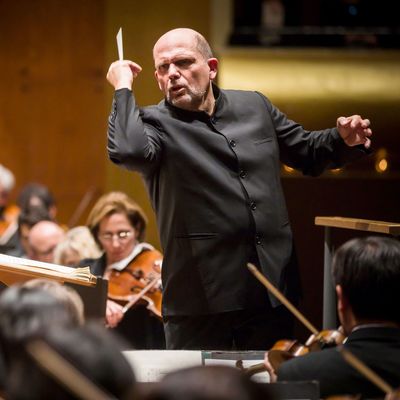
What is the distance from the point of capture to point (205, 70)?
319 centimetres

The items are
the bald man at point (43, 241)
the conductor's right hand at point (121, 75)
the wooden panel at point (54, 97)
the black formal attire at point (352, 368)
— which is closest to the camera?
the black formal attire at point (352, 368)

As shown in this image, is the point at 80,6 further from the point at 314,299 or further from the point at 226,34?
the point at 314,299

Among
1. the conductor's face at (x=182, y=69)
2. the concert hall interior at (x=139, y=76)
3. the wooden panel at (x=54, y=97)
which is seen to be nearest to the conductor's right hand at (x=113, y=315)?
the concert hall interior at (x=139, y=76)

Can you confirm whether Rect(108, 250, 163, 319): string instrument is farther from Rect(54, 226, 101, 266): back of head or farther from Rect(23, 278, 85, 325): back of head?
Rect(23, 278, 85, 325): back of head

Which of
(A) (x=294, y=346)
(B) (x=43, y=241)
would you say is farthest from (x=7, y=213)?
(A) (x=294, y=346)

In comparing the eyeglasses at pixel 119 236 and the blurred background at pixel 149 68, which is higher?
the blurred background at pixel 149 68

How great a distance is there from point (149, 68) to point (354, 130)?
4378 mm

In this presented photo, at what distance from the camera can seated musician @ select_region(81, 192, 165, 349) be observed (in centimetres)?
438

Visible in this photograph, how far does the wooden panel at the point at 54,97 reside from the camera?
26.1 feet

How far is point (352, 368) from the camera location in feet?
6.99

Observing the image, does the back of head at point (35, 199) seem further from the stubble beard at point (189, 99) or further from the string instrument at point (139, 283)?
the stubble beard at point (189, 99)

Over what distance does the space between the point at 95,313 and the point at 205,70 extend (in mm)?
937

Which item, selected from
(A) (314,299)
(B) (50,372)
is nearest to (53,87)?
(A) (314,299)

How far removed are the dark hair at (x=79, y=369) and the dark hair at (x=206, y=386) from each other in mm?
77
